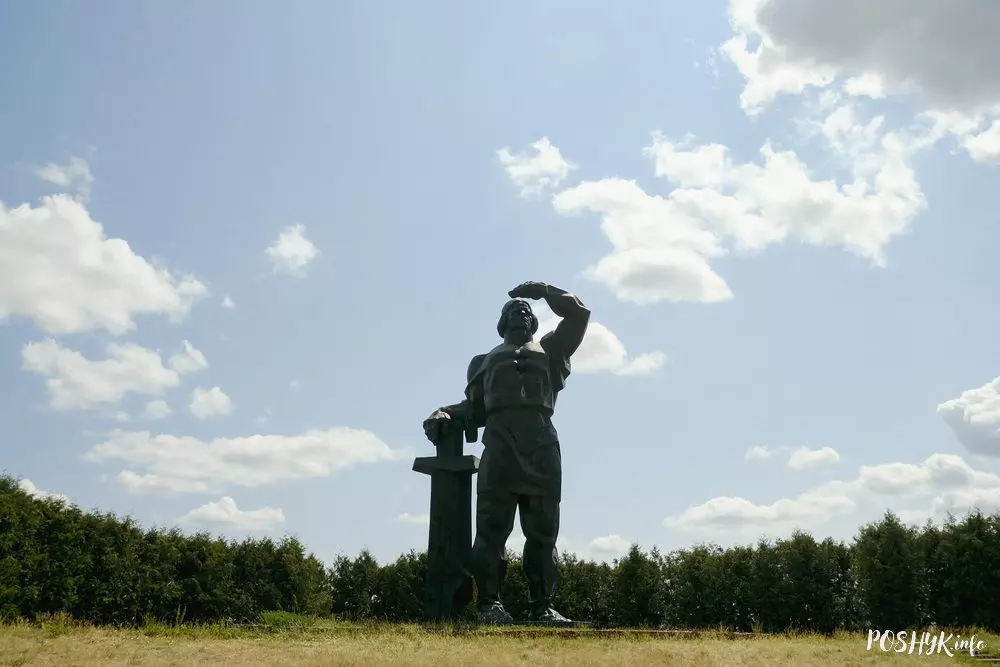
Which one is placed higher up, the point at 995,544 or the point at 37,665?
the point at 995,544

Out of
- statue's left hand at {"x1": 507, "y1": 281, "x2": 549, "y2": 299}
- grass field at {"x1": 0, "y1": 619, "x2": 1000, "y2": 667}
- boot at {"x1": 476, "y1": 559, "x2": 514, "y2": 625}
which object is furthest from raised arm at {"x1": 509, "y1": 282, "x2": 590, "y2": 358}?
grass field at {"x1": 0, "y1": 619, "x2": 1000, "y2": 667}

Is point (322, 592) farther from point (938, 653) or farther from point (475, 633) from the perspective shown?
point (938, 653)

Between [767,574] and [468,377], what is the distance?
694 centimetres

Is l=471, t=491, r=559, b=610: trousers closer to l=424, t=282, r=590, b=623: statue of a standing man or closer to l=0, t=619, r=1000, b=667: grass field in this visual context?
l=424, t=282, r=590, b=623: statue of a standing man

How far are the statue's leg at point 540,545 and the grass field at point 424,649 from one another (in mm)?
1902

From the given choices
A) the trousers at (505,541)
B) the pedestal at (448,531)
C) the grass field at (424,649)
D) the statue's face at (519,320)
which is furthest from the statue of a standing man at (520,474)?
the grass field at (424,649)

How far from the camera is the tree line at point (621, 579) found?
1391 centimetres

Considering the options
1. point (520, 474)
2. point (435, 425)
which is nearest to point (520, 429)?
point (520, 474)

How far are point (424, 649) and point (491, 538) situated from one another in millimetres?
3260

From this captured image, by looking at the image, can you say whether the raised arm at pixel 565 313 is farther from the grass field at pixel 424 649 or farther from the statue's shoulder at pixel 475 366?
the grass field at pixel 424 649

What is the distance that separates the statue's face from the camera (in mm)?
12469

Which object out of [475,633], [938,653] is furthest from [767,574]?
[475,633]

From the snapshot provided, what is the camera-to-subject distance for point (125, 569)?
49.9ft

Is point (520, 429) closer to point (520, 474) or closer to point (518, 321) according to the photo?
point (520, 474)
